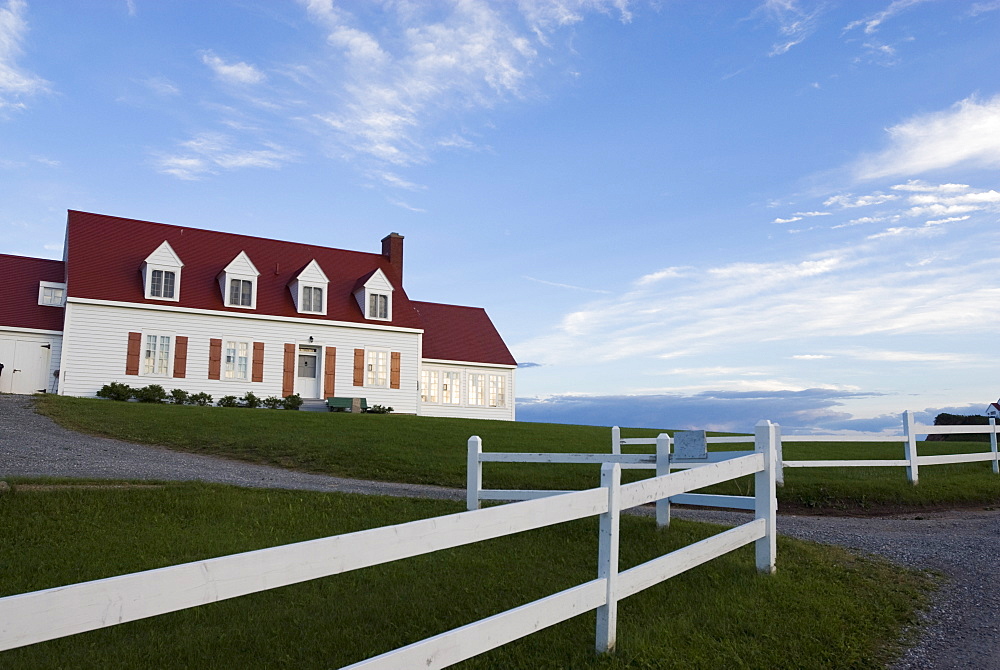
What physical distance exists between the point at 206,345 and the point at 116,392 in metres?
4.28

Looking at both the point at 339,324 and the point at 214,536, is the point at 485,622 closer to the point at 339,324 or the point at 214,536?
the point at 214,536

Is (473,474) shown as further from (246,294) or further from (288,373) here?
(246,294)

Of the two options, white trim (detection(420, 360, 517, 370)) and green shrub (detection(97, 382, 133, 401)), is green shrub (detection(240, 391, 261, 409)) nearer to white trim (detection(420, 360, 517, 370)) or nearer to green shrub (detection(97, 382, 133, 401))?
green shrub (detection(97, 382, 133, 401))

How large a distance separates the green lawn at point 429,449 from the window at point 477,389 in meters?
11.4

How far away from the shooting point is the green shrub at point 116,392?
97.3 ft

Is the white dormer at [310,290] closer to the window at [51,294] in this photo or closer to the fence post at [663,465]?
the window at [51,294]

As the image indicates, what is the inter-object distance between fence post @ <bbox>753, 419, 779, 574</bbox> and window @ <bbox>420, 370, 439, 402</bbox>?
104 ft

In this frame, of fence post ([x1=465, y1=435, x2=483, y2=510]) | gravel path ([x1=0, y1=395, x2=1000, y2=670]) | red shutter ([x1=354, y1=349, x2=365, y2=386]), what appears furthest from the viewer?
red shutter ([x1=354, y1=349, x2=365, y2=386])

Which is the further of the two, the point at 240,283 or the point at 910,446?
the point at 240,283

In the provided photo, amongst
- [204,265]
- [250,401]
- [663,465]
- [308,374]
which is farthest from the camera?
[308,374]

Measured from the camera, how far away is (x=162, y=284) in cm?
3241

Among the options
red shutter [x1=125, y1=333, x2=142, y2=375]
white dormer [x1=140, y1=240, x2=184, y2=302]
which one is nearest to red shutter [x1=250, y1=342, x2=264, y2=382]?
white dormer [x1=140, y1=240, x2=184, y2=302]

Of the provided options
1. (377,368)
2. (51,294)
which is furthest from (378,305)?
(51,294)

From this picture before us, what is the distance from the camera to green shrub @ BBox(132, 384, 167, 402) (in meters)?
30.2
